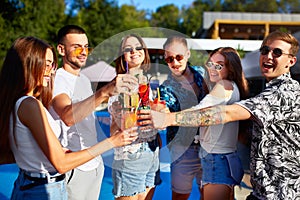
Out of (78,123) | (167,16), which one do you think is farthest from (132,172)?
(167,16)

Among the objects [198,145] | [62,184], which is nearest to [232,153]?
[198,145]

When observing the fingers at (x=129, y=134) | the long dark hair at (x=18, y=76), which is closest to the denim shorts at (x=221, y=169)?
the fingers at (x=129, y=134)

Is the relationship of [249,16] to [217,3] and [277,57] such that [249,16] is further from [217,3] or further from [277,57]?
[277,57]

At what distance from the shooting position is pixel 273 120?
1592 millimetres

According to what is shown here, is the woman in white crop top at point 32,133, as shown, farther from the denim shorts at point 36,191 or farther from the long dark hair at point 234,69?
the long dark hair at point 234,69

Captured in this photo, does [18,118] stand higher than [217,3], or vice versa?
[217,3]

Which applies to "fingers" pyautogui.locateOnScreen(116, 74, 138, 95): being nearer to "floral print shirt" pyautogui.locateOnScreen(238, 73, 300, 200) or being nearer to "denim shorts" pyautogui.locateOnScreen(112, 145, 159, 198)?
"denim shorts" pyautogui.locateOnScreen(112, 145, 159, 198)

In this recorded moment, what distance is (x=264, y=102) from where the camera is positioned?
Answer: 1582mm

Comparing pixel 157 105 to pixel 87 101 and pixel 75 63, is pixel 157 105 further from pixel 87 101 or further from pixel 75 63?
A: pixel 75 63

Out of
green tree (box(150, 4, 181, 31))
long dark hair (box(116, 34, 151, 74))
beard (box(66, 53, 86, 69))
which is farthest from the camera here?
green tree (box(150, 4, 181, 31))

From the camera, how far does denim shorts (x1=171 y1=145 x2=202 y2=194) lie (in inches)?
84.4

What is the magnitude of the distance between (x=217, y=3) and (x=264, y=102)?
4535 centimetres

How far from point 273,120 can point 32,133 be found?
3.62ft

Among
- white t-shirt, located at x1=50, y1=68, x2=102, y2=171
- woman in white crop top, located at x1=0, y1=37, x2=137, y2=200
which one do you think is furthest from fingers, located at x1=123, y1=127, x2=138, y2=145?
white t-shirt, located at x1=50, y1=68, x2=102, y2=171
